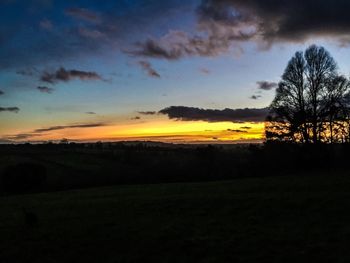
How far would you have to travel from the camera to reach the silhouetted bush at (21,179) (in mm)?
60562

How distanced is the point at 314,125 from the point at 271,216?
3830 cm

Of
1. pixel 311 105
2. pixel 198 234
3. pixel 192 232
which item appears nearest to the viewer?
pixel 198 234

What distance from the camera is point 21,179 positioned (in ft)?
200

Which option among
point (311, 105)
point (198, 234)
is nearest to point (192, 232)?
point (198, 234)

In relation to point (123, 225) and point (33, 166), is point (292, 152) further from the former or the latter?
point (123, 225)

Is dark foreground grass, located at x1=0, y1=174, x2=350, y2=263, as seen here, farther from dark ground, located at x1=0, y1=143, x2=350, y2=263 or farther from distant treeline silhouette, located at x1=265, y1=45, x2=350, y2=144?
distant treeline silhouette, located at x1=265, y1=45, x2=350, y2=144

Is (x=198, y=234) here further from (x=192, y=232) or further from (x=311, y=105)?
(x=311, y=105)

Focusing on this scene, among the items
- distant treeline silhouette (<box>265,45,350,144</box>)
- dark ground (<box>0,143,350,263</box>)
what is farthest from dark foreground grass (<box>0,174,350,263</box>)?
distant treeline silhouette (<box>265,45,350,144</box>)

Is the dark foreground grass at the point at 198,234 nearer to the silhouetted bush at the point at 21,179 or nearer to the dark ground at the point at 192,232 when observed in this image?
the dark ground at the point at 192,232

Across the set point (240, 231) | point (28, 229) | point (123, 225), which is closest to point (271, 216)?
point (240, 231)

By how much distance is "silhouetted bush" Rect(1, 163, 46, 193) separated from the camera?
2384 inches

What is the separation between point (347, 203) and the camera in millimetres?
19281

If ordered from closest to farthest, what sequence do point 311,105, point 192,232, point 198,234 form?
1. point 198,234
2. point 192,232
3. point 311,105

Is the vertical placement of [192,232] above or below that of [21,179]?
above
